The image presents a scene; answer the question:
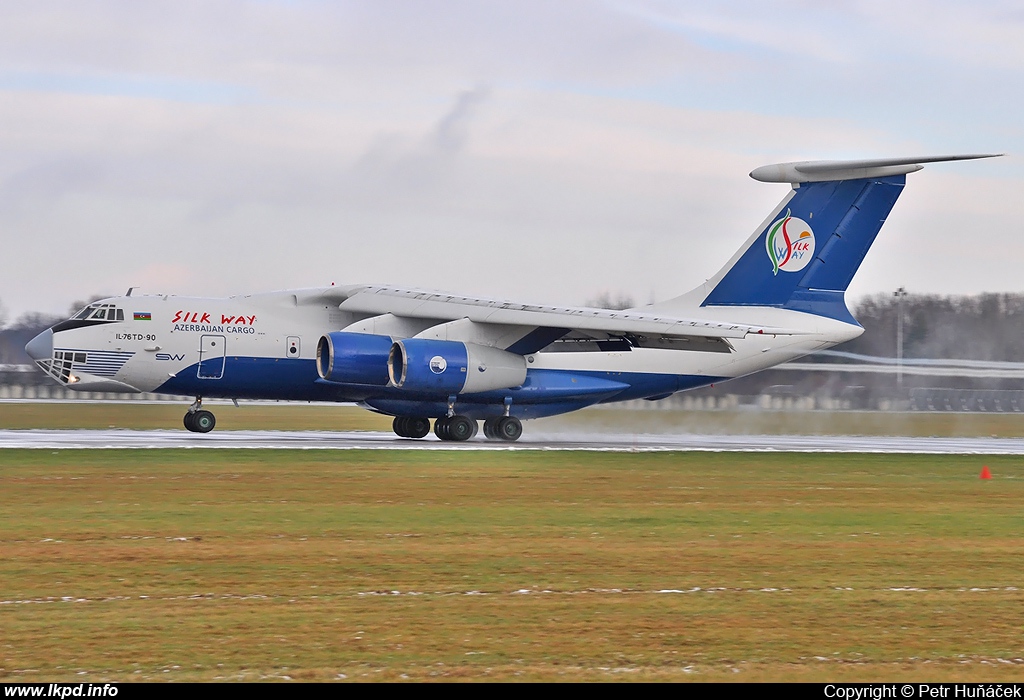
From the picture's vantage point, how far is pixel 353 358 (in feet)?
80.3

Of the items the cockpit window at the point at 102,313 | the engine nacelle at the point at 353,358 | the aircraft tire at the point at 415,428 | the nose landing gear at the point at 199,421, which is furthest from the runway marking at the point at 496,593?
the aircraft tire at the point at 415,428

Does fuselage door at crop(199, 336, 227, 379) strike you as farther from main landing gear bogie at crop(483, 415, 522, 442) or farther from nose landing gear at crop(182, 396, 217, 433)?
main landing gear bogie at crop(483, 415, 522, 442)

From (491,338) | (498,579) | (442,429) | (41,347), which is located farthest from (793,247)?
(498,579)

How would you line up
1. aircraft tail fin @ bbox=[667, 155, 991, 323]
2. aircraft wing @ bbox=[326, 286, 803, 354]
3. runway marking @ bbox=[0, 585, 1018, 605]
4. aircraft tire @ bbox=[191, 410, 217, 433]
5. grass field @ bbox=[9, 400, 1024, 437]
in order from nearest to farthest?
1. runway marking @ bbox=[0, 585, 1018, 605]
2. aircraft wing @ bbox=[326, 286, 803, 354]
3. aircraft tire @ bbox=[191, 410, 217, 433]
4. aircraft tail fin @ bbox=[667, 155, 991, 323]
5. grass field @ bbox=[9, 400, 1024, 437]

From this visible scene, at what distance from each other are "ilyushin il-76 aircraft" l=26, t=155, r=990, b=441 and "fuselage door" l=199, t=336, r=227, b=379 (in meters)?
0.03

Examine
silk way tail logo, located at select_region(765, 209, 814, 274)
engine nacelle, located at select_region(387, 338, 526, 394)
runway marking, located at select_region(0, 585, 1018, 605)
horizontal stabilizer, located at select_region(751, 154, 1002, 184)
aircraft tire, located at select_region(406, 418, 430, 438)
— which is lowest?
runway marking, located at select_region(0, 585, 1018, 605)

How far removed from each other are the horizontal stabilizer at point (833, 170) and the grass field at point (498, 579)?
12.1 meters

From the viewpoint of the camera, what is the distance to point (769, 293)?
28078 millimetres

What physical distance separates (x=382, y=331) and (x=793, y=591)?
1879 centimetres

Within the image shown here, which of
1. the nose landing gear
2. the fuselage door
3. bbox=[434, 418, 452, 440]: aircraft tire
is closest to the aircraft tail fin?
bbox=[434, 418, 452, 440]: aircraft tire

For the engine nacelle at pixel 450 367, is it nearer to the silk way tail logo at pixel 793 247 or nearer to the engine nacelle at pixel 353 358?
the engine nacelle at pixel 353 358

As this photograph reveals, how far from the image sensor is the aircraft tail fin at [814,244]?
28016 mm

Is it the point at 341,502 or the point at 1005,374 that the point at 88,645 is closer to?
the point at 341,502

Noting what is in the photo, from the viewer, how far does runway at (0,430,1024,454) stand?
919 inches
